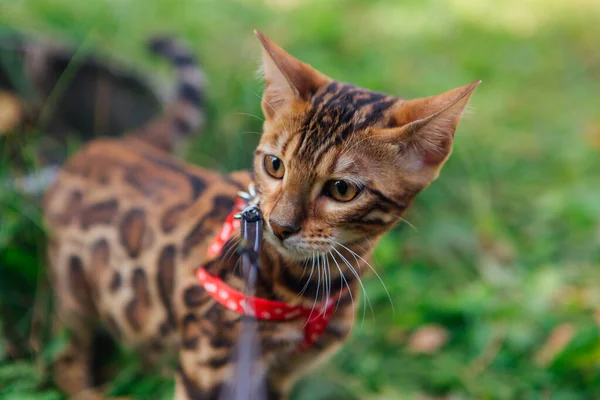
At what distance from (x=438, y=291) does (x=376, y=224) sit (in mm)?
1275

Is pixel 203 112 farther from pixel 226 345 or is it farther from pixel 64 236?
pixel 226 345

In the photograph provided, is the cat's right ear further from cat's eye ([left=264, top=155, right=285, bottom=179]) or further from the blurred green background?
the blurred green background

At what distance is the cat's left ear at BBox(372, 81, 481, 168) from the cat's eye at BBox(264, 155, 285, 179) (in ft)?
0.77

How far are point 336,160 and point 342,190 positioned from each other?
71mm

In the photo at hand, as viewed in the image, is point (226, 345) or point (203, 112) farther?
point (203, 112)

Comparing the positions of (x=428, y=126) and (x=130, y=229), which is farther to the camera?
(x=130, y=229)

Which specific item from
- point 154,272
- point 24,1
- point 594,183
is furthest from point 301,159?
point 24,1

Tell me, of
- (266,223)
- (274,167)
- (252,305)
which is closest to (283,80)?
(274,167)

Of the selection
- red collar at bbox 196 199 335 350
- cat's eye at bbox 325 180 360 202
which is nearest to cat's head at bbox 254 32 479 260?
cat's eye at bbox 325 180 360 202

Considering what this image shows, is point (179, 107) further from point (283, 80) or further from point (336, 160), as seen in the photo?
point (336, 160)

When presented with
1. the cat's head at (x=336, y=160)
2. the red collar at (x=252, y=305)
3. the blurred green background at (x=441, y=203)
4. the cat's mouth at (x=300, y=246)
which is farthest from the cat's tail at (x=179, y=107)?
the cat's mouth at (x=300, y=246)

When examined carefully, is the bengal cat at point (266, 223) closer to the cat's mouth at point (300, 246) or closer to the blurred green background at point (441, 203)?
the cat's mouth at point (300, 246)

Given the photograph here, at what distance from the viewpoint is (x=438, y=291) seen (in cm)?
255

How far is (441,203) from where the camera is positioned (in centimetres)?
291
